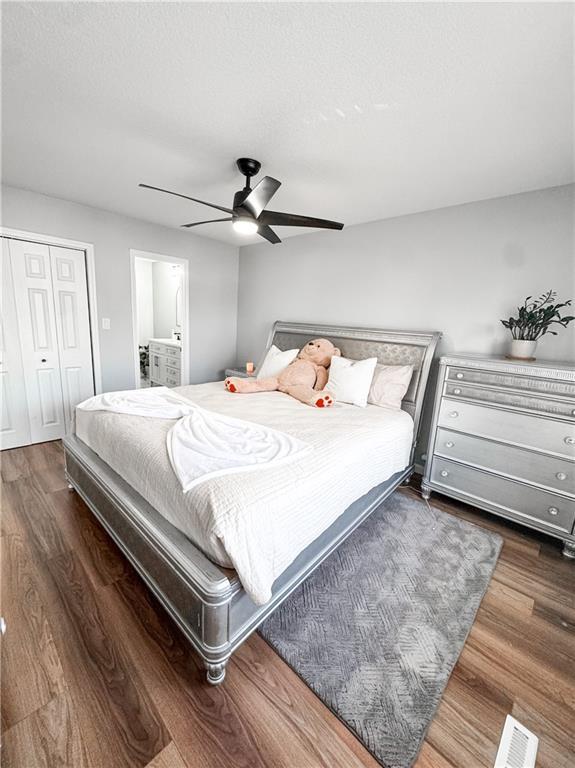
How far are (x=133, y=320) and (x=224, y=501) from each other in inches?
130

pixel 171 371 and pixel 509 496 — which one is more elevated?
pixel 171 371

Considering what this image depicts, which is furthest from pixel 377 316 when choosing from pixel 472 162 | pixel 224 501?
pixel 224 501

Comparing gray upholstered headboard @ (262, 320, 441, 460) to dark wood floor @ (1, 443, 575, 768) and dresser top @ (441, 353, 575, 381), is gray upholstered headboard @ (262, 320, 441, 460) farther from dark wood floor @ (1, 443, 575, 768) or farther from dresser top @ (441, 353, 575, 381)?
dark wood floor @ (1, 443, 575, 768)

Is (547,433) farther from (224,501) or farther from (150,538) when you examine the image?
(150,538)

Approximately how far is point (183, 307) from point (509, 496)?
414cm

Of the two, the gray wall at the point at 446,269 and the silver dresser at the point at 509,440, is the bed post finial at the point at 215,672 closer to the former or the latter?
the silver dresser at the point at 509,440

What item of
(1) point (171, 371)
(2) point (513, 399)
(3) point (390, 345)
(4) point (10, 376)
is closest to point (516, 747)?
(2) point (513, 399)

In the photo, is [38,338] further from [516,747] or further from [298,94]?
[516,747]

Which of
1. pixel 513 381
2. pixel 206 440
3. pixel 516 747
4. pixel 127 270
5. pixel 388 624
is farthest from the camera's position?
pixel 127 270

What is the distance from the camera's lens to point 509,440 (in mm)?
2326

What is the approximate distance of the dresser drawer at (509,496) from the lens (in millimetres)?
2150

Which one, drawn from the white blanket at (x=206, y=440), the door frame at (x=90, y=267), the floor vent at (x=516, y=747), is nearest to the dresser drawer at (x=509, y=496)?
the floor vent at (x=516, y=747)

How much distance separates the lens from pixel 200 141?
197 cm

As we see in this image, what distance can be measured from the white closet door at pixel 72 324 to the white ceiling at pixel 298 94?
36.1 inches
